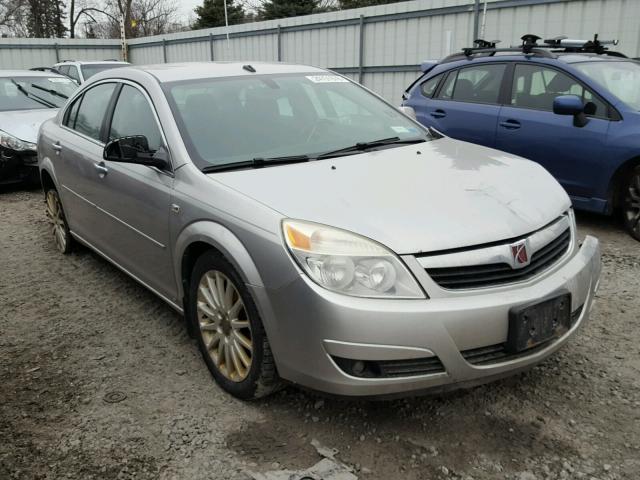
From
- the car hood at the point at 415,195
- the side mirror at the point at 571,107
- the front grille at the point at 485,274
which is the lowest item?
→ the front grille at the point at 485,274

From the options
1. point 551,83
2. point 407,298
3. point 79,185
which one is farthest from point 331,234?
point 551,83

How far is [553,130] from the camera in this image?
5652mm

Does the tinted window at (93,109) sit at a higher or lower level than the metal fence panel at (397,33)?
lower

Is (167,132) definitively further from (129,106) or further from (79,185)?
(79,185)

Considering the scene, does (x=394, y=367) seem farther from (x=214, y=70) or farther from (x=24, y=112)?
(x=24, y=112)

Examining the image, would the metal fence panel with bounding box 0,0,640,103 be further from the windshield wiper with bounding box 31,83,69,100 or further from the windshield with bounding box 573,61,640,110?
the windshield wiper with bounding box 31,83,69,100

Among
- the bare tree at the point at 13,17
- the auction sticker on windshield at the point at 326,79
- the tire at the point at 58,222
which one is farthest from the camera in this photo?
the bare tree at the point at 13,17

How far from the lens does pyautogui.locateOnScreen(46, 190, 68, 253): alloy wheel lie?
5.18m

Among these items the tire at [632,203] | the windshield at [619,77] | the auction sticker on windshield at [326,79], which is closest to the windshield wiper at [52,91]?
the auction sticker on windshield at [326,79]

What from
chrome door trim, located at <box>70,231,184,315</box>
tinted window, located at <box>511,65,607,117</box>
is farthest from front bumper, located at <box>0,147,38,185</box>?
tinted window, located at <box>511,65,607,117</box>

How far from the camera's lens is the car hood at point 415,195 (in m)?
2.43

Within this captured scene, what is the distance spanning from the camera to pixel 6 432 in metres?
2.72

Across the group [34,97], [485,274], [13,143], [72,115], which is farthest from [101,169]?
[34,97]

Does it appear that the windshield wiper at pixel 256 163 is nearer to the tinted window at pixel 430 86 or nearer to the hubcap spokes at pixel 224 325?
the hubcap spokes at pixel 224 325
